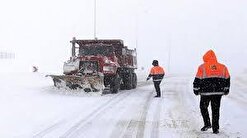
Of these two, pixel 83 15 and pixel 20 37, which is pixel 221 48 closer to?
pixel 83 15

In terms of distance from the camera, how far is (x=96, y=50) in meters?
20.1

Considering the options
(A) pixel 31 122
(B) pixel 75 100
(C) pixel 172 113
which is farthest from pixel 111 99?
(A) pixel 31 122

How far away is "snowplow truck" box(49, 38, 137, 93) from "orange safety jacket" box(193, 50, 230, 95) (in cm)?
924

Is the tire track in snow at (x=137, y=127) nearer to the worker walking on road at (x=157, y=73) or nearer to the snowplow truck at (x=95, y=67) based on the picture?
the worker walking on road at (x=157, y=73)

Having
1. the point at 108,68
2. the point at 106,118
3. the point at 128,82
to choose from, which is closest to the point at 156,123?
the point at 106,118

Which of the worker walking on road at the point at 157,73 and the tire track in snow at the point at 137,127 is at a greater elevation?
the worker walking on road at the point at 157,73

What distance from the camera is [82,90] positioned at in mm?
18125

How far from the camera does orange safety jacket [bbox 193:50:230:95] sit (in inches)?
345

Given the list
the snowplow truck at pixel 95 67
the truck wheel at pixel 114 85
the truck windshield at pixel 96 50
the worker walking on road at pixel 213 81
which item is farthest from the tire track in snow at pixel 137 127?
the truck windshield at pixel 96 50

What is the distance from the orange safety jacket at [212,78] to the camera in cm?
876

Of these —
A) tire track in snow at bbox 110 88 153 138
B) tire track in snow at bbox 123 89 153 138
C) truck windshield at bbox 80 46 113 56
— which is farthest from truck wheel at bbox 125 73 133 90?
tire track in snow at bbox 123 89 153 138

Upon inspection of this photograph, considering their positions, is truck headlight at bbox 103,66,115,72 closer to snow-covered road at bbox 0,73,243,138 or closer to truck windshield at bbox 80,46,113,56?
truck windshield at bbox 80,46,113,56

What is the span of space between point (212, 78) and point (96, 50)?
38.4 feet

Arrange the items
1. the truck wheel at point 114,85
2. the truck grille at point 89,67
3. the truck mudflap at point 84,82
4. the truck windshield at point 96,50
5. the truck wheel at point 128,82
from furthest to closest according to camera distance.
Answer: the truck wheel at point 128,82 < the truck windshield at point 96,50 < the truck wheel at point 114,85 < the truck grille at point 89,67 < the truck mudflap at point 84,82
